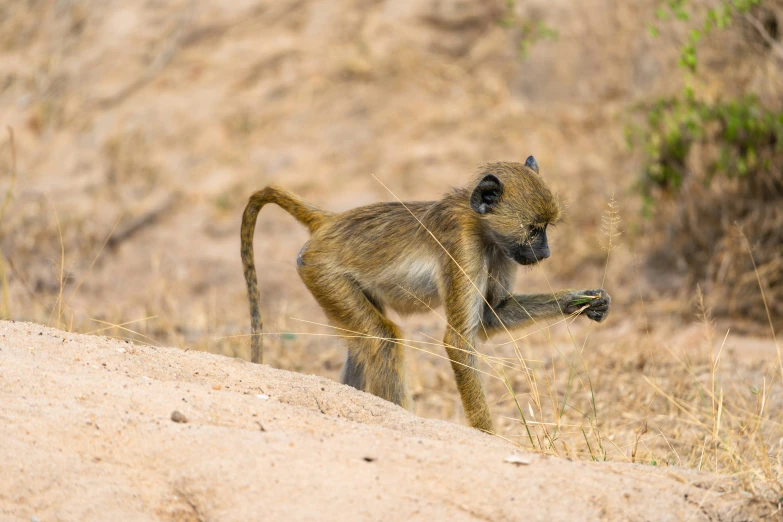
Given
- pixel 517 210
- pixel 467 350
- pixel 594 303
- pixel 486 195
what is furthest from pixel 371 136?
pixel 467 350

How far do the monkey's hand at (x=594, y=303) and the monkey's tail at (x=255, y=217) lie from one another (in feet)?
5.79

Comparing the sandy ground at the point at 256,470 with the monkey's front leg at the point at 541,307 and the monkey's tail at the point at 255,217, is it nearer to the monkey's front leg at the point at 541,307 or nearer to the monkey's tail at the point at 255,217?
the monkey's front leg at the point at 541,307

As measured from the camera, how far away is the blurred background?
10.3 metres

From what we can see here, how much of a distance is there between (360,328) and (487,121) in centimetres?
851

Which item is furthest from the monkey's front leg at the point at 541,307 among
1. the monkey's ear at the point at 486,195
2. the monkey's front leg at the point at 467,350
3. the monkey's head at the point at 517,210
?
the monkey's ear at the point at 486,195

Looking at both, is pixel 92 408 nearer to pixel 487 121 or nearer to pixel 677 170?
pixel 677 170

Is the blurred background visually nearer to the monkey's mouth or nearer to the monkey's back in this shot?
the monkey's back

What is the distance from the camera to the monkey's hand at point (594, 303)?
564 centimetres

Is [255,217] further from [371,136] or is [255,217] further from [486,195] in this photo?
[371,136]

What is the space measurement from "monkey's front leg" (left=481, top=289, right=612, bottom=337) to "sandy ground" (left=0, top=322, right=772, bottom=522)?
5.09 feet

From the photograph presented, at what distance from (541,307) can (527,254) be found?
420 mm

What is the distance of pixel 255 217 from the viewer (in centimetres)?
637

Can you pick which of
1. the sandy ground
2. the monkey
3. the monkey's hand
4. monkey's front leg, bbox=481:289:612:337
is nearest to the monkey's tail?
the monkey

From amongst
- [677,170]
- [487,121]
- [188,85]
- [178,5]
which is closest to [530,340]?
[677,170]
